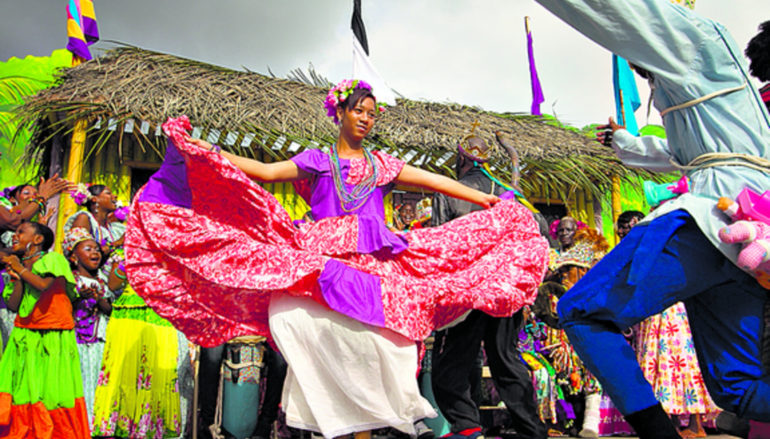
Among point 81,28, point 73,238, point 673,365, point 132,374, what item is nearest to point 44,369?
point 132,374

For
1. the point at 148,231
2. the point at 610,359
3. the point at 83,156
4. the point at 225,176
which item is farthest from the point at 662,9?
the point at 83,156

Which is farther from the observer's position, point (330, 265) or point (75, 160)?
point (75, 160)

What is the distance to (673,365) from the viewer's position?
565 centimetres

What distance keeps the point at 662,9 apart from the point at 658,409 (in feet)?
5.04

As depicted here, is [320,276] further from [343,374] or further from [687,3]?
[687,3]

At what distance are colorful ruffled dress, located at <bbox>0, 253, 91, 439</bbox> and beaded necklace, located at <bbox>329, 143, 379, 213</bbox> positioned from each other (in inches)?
104

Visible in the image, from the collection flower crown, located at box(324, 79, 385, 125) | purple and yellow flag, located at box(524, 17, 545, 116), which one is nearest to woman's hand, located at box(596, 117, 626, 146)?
flower crown, located at box(324, 79, 385, 125)

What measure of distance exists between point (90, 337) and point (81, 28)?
7.55 metres

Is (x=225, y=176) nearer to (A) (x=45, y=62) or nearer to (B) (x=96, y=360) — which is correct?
(B) (x=96, y=360)

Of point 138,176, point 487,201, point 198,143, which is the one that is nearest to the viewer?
point 198,143

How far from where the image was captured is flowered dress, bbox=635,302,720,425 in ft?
18.0

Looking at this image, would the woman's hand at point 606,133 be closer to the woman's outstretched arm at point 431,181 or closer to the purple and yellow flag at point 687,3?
the purple and yellow flag at point 687,3

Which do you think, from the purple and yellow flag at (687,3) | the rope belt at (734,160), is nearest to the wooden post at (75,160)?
the purple and yellow flag at (687,3)

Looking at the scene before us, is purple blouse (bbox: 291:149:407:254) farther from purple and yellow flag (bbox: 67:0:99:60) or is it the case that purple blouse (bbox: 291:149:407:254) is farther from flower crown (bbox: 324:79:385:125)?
purple and yellow flag (bbox: 67:0:99:60)
